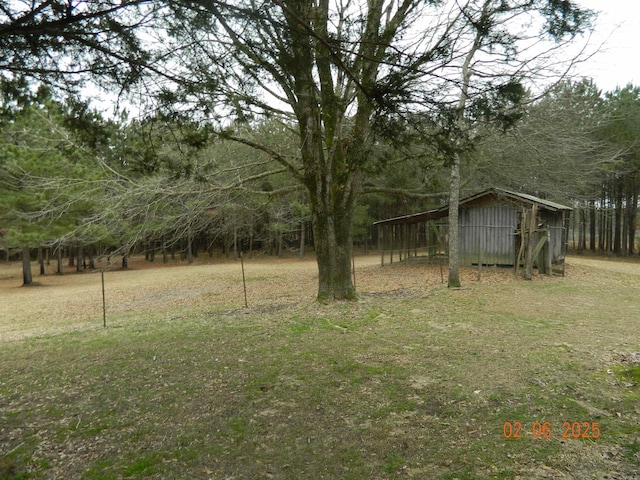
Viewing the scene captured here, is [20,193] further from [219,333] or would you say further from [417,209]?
[417,209]

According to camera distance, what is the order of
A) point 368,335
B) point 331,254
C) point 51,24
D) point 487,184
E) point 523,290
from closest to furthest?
point 51,24
point 368,335
point 331,254
point 523,290
point 487,184

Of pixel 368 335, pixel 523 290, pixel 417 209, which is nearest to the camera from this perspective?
pixel 368 335

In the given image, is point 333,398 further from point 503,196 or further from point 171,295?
point 503,196

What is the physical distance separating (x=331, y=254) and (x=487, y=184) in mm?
10623

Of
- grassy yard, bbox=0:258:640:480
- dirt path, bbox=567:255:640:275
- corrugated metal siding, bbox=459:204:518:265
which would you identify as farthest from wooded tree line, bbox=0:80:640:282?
dirt path, bbox=567:255:640:275

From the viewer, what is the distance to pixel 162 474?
8.75 ft

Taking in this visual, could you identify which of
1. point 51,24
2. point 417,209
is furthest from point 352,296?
point 417,209

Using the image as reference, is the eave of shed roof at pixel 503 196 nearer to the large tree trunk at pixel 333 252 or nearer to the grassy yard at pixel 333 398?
the grassy yard at pixel 333 398
